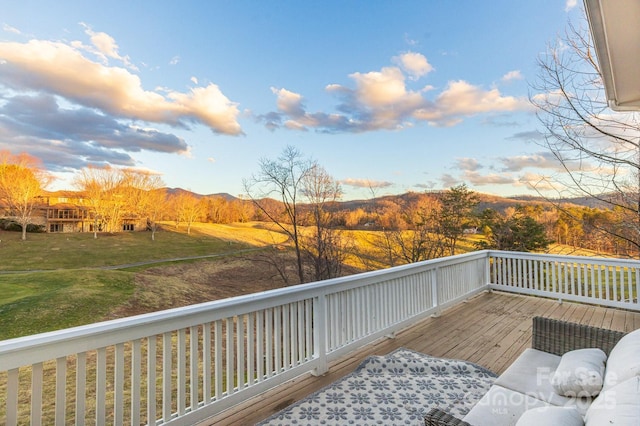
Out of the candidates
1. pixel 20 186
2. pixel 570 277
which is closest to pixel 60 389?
pixel 570 277

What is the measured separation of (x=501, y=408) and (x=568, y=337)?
1.05 metres

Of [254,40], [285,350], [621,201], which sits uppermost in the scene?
[254,40]

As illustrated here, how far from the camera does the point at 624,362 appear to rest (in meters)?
1.32

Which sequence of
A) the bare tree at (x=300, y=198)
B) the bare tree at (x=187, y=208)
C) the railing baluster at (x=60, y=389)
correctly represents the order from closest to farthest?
the railing baluster at (x=60, y=389) < the bare tree at (x=187, y=208) < the bare tree at (x=300, y=198)

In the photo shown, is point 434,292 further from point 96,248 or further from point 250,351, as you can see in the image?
point 96,248

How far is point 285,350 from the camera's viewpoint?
8.07 feet

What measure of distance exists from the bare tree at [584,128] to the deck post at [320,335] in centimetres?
506

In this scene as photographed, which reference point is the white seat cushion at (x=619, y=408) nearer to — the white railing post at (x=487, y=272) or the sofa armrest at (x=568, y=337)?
the sofa armrest at (x=568, y=337)

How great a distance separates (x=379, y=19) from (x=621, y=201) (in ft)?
22.0

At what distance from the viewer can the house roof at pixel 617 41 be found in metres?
1.50

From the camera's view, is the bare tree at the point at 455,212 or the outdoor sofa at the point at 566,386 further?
the bare tree at the point at 455,212

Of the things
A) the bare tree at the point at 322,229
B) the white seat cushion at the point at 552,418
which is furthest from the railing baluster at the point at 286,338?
the bare tree at the point at 322,229

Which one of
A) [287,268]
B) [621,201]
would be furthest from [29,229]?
[621,201]

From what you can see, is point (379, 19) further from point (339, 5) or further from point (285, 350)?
point (285, 350)
